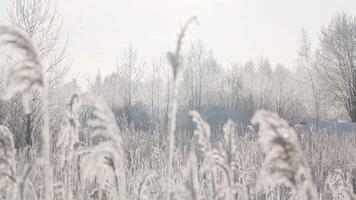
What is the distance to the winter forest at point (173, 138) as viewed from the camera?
1.47 meters

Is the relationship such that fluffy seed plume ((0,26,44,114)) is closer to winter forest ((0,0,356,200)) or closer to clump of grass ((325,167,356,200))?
winter forest ((0,0,356,200))

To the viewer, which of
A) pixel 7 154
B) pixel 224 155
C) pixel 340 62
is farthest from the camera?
pixel 340 62

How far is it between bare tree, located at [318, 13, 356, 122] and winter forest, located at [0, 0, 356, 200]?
0.26 ft

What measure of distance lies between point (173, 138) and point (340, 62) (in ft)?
129

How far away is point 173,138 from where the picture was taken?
1.42m

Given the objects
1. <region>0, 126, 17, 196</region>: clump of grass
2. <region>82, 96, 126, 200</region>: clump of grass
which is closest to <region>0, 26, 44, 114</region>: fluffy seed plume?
<region>82, 96, 126, 200</region>: clump of grass

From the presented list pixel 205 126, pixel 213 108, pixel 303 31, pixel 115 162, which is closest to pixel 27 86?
pixel 115 162

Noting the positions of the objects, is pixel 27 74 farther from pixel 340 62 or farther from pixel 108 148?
pixel 340 62

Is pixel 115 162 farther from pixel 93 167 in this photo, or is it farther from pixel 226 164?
pixel 226 164

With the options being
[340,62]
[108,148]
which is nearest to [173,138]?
[108,148]

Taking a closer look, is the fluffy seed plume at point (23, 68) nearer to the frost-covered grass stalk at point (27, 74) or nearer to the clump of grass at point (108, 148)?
the frost-covered grass stalk at point (27, 74)

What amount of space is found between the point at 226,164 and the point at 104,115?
0.47 m

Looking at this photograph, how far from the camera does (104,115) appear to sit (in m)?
1.51

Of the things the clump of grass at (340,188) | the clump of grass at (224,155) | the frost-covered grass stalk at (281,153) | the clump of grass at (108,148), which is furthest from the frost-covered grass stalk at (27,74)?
the clump of grass at (340,188)
